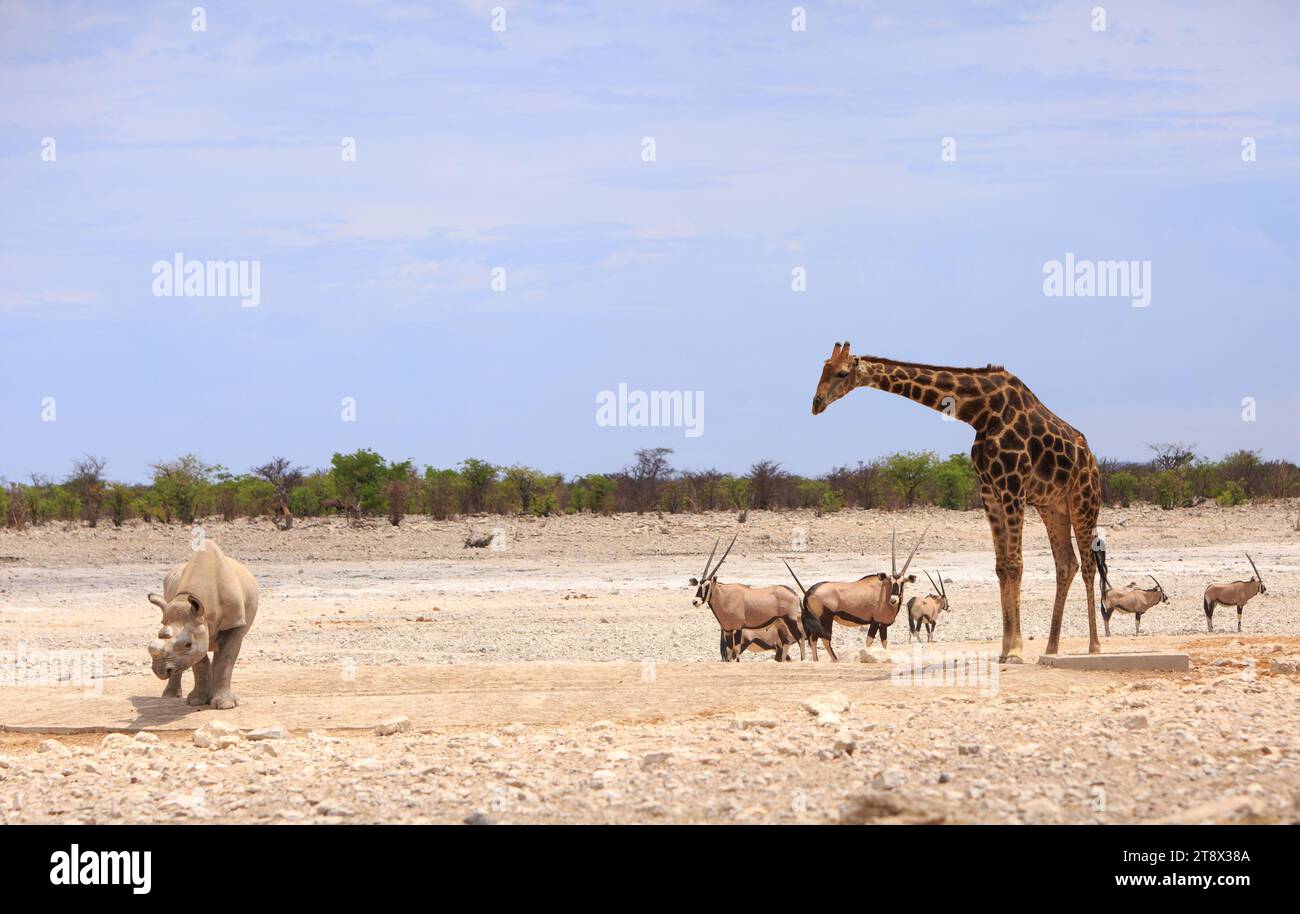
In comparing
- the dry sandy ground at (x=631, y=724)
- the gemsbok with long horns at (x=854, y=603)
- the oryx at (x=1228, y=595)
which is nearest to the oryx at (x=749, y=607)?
the gemsbok with long horns at (x=854, y=603)

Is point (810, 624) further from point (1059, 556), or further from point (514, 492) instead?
point (514, 492)

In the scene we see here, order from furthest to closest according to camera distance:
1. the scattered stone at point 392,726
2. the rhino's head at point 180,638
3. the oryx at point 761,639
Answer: the oryx at point 761,639 → the rhino's head at point 180,638 → the scattered stone at point 392,726

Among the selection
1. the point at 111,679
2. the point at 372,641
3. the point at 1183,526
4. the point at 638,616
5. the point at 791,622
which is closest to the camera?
the point at 111,679

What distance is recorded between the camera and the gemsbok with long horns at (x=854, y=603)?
15.7 m

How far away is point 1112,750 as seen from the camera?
736 centimetres

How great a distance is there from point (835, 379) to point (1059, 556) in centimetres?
301

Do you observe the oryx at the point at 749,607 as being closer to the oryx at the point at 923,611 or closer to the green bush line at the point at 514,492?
the oryx at the point at 923,611

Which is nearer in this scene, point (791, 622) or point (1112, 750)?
point (1112, 750)

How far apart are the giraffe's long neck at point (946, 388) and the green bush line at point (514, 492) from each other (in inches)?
1113

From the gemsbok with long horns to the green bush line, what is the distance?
24838mm
